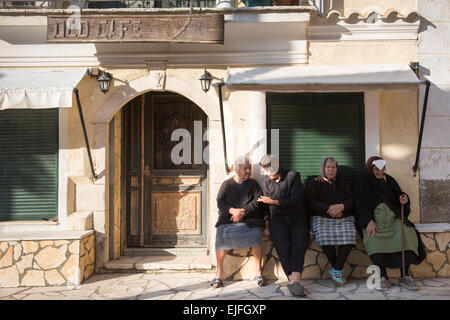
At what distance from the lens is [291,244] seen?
15.7ft

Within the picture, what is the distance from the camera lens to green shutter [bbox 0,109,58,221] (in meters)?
5.58

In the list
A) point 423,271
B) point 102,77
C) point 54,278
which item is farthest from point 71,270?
point 423,271

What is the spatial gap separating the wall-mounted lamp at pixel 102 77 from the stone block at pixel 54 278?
2.65 m

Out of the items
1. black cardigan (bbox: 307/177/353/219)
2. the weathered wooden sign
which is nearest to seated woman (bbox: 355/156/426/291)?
black cardigan (bbox: 307/177/353/219)

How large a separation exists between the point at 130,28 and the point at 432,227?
505cm

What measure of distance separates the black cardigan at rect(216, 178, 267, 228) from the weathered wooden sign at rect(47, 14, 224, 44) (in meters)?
2.07

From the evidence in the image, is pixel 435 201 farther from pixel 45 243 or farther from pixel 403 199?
pixel 45 243


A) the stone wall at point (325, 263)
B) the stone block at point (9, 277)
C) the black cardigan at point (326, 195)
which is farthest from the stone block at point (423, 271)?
the stone block at point (9, 277)

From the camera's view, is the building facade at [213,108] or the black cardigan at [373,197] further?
the building facade at [213,108]

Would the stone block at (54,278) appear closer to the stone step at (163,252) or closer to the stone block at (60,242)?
the stone block at (60,242)

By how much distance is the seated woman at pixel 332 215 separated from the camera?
4.74m

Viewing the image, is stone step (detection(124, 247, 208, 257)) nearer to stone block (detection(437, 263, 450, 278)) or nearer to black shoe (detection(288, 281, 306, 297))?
black shoe (detection(288, 281, 306, 297))

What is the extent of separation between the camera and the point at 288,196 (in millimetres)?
4859

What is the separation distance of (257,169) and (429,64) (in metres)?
2.95
